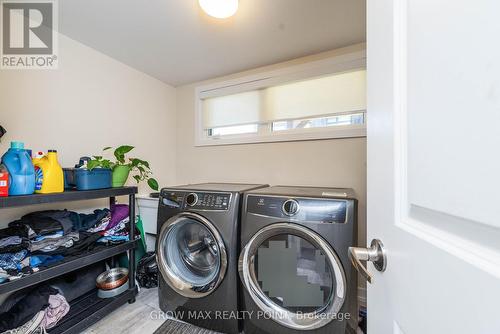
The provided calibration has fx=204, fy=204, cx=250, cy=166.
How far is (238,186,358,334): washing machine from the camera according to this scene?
1.09m

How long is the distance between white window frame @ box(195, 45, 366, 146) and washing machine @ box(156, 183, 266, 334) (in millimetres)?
863

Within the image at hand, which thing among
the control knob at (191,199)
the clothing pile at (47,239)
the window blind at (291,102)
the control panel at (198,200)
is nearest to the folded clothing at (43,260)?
the clothing pile at (47,239)

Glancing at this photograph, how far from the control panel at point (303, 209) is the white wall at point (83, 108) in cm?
161

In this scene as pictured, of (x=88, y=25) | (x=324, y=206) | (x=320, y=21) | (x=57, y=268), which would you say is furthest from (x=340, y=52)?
(x=57, y=268)

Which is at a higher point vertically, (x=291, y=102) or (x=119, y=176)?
(x=291, y=102)

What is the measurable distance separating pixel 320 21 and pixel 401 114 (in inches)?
57.1

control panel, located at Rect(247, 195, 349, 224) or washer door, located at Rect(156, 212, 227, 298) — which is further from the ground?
control panel, located at Rect(247, 195, 349, 224)

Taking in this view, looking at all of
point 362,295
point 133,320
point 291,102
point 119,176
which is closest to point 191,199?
point 119,176

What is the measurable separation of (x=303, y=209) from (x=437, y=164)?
2.84ft

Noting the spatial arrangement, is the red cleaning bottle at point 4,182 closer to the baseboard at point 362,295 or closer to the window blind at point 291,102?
the window blind at point 291,102

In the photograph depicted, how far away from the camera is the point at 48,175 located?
47.8 inches

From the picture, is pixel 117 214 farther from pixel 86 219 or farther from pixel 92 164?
pixel 92 164

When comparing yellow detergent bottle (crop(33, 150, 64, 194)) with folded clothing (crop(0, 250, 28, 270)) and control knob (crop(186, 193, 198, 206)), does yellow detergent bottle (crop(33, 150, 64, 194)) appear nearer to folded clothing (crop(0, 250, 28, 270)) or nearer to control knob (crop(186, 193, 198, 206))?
folded clothing (crop(0, 250, 28, 270))

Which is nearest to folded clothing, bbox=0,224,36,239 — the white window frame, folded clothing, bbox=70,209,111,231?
folded clothing, bbox=70,209,111,231
